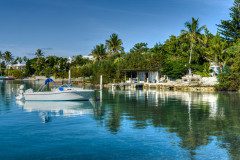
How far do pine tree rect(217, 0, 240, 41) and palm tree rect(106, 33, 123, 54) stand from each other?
38432 millimetres

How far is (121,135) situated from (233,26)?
2295 inches

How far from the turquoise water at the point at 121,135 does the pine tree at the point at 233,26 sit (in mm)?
45100

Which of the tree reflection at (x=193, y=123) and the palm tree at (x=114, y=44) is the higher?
the palm tree at (x=114, y=44)

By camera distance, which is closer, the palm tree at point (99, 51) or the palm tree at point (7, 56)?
the palm tree at point (99, 51)

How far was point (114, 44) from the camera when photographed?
10625 centimetres

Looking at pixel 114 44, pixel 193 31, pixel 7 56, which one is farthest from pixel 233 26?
pixel 7 56

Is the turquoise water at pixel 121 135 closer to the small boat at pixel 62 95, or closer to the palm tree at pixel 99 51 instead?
the small boat at pixel 62 95

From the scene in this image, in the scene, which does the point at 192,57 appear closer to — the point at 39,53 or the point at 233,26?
the point at 233,26

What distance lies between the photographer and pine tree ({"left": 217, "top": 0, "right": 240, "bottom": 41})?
7119 cm

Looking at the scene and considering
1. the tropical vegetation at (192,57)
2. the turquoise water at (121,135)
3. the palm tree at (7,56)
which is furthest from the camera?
the palm tree at (7,56)

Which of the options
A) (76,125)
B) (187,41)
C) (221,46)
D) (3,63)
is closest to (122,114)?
(76,125)

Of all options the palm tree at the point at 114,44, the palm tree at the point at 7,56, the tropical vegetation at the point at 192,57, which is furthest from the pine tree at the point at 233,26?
the palm tree at the point at 7,56

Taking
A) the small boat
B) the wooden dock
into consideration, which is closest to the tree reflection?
the small boat

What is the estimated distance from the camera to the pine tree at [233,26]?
71188 millimetres
